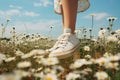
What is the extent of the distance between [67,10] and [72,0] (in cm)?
15

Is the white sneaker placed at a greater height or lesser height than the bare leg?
lesser

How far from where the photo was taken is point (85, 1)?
5215mm

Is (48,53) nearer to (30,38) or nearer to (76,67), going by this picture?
(76,67)

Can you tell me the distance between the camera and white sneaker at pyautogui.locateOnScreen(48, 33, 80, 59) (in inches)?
164

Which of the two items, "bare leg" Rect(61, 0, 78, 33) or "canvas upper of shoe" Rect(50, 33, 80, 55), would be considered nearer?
"canvas upper of shoe" Rect(50, 33, 80, 55)

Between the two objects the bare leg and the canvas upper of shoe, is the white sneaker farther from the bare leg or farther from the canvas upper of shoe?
the bare leg

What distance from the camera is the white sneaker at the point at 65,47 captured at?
4.18 meters

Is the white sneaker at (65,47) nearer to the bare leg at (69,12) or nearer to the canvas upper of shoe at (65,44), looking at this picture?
the canvas upper of shoe at (65,44)

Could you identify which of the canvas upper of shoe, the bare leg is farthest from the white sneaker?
the bare leg

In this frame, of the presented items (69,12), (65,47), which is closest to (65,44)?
(65,47)

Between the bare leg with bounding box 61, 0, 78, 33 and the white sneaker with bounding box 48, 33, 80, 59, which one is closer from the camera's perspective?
the white sneaker with bounding box 48, 33, 80, 59

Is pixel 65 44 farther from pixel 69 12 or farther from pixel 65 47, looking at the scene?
pixel 69 12

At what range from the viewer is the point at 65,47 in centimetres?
428

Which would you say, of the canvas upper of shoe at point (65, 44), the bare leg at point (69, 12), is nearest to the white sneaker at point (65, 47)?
the canvas upper of shoe at point (65, 44)
